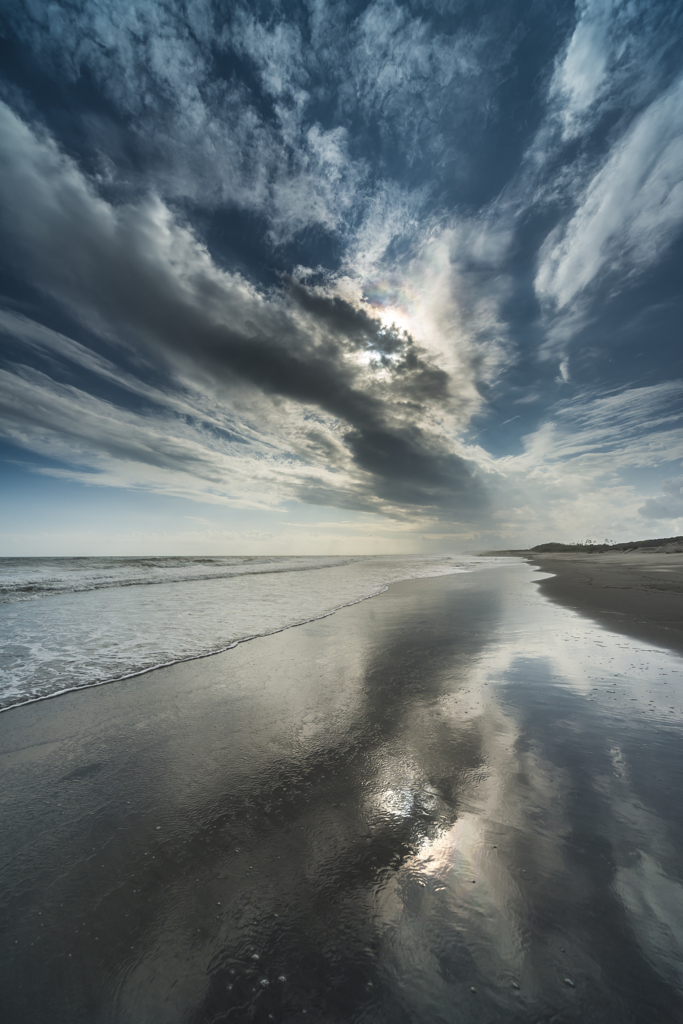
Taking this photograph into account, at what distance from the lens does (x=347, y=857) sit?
2.55 metres

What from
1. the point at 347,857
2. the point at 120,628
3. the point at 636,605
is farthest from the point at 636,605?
the point at 120,628

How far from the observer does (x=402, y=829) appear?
2807 mm

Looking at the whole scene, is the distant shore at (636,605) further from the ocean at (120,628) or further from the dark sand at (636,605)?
the ocean at (120,628)

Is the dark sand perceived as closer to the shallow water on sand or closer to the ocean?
the shallow water on sand

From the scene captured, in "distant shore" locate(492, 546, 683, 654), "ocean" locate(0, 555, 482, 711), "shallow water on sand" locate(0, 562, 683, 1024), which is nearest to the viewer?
"shallow water on sand" locate(0, 562, 683, 1024)

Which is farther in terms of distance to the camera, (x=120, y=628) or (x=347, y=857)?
(x=120, y=628)

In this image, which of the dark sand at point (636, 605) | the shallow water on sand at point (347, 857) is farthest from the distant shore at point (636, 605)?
the shallow water on sand at point (347, 857)

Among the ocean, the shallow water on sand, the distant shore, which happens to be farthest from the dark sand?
the ocean

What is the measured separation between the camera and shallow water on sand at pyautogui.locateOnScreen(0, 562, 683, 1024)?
1779 mm

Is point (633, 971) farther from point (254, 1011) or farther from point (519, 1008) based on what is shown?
point (254, 1011)

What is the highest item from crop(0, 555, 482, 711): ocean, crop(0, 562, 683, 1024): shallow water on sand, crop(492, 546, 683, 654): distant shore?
crop(492, 546, 683, 654): distant shore

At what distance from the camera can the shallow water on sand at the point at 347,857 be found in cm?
178

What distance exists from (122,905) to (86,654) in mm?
6769

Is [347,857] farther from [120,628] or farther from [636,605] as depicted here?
[636,605]
